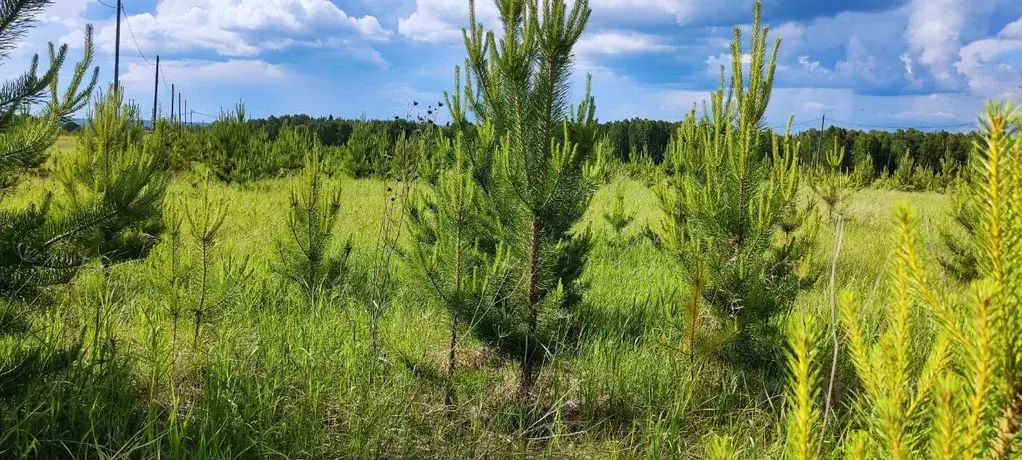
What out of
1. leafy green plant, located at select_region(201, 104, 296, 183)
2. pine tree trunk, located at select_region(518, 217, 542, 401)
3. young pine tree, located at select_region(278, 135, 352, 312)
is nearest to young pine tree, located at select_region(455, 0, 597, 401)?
pine tree trunk, located at select_region(518, 217, 542, 401)

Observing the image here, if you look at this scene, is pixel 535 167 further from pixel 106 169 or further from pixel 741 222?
pixel 106 169

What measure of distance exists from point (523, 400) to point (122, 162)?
3169 mm

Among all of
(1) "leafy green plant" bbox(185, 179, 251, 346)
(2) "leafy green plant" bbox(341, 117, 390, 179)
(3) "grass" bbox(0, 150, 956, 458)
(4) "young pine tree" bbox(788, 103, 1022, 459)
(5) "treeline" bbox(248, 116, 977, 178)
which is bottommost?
(3) "grass" bbox(0, 150, 956, 458)

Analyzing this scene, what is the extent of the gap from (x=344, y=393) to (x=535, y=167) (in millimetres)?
1383

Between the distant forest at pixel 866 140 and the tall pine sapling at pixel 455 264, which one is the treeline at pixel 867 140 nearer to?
the distant forest at pixel 866 140

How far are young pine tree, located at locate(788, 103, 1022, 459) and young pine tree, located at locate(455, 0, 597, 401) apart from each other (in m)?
1.72

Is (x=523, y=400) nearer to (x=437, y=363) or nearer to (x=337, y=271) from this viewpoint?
(x=437, y=363)

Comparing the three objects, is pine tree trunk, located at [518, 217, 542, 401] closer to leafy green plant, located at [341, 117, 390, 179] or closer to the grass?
A: the grass

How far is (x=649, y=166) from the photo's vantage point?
39.7ft

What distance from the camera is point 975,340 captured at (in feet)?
2.64

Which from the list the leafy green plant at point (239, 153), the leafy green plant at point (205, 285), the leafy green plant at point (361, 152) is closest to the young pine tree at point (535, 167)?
the leafy green plant at point (205, 285)

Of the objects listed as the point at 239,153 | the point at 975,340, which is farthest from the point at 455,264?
the point at 239,153

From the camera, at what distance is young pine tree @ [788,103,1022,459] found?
0.78m

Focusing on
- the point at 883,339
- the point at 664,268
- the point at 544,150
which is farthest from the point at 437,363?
the point at 664,268
